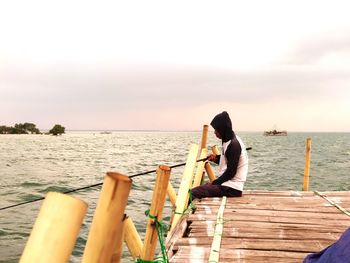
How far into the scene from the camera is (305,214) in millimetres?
6680

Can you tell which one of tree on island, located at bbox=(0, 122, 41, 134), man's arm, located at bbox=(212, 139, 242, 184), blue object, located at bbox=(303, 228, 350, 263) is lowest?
tree on island, located at bbox=(0, 122, 41, 134)

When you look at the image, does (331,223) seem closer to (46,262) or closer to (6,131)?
(46,262)

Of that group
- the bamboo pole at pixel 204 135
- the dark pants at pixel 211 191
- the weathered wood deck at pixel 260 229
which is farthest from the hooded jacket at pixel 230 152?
the bamboo pole at pixel 204 135

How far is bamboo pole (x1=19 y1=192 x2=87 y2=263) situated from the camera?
1.71 meters

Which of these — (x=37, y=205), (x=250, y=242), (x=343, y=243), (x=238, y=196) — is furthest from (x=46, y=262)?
(x=37, y=205)

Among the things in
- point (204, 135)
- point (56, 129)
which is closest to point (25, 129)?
point (56, 129)

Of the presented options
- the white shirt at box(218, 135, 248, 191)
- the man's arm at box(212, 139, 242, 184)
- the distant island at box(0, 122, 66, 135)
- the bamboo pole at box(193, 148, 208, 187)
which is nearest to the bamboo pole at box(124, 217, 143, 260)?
the man's arm at box(212, 139, 242, 184)

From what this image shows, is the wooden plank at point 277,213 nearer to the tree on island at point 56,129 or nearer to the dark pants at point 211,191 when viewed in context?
the dark pants at point 211,191

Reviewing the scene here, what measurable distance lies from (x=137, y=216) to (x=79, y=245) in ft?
10.4

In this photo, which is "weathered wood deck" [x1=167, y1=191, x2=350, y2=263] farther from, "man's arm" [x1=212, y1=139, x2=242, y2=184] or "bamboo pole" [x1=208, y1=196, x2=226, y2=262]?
"man's arm" [x1=212, y1=139, x2=242, y2=184]

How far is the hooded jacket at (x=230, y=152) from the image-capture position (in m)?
7.57

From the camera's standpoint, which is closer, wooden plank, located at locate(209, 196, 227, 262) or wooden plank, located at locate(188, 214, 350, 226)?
wooden plank, located at locate(209, 196, 227, 262)

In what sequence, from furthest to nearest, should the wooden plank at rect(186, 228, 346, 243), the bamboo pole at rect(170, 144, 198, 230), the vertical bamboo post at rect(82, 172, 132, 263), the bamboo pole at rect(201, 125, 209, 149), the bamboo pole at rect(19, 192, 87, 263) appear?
1. the bamboo pole at rect(201, 125, 209, 149)
2. the bamboo pole at rect(170, 144, 198, 230)
3. the wooden plank at rect(186, 228, 346, 243)
4. the vertical bamboo post at rect(82, 172, 132, 263)
5. the bamboo pole at rect(19, 192, 87, 263)

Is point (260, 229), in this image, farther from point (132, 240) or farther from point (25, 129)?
point (25, 129)
